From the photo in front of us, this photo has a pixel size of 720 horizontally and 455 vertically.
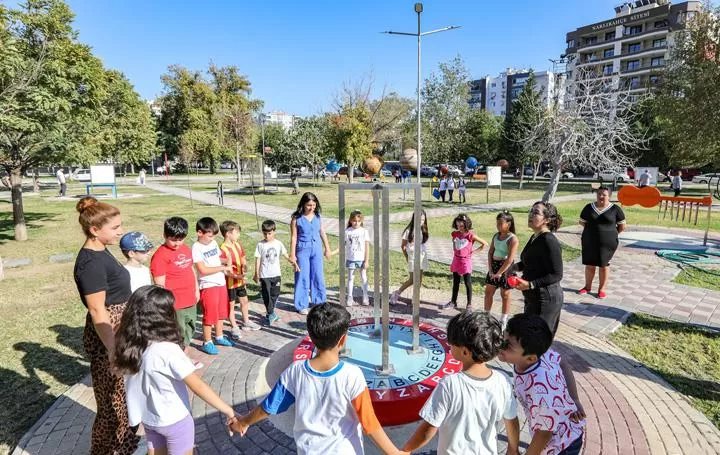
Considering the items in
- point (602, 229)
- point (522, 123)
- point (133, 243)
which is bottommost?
point (602, 229)

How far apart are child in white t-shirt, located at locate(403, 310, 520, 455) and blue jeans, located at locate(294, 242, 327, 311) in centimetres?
429

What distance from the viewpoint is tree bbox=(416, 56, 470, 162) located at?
42.1 m

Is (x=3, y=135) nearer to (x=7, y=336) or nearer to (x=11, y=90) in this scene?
(x=11, y=90)

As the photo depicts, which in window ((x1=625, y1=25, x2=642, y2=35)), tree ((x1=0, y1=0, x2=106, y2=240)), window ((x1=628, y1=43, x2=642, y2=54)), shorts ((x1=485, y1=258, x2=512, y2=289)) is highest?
window ((x1=625, y1=25, x2=642, y2=35))

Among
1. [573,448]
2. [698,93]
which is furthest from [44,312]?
[698,93]

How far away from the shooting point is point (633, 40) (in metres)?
61.2

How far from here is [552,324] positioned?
4578mm

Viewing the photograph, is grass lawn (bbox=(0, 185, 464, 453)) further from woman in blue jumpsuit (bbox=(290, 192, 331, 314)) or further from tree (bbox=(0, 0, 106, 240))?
tree (bbox=(0, 0, 106, 240))

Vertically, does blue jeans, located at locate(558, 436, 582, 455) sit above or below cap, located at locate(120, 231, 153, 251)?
below

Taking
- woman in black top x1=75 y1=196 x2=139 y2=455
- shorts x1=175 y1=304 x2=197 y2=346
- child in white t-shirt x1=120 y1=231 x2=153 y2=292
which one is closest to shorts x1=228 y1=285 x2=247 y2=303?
shorts x1=175 y1=304 x2=197 y2=346

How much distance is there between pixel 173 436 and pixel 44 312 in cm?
609

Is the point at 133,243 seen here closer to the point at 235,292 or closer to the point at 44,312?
the point at 235,292

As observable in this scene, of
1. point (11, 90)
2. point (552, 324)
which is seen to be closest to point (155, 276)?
point (552, 324)

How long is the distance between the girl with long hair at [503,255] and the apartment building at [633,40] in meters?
60.2
